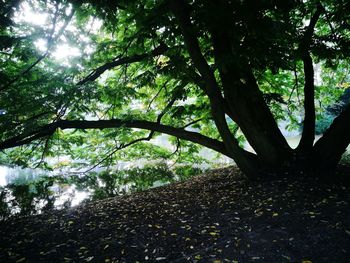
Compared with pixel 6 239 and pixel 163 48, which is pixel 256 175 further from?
pixel 6 239

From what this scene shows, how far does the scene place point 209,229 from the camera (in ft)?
13.3

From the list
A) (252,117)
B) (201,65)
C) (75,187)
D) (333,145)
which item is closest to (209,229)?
(201,65)

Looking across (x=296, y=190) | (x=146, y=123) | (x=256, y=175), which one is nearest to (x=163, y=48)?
(x=146, y=123)

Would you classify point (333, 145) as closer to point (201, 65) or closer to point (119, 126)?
point (201, 65)

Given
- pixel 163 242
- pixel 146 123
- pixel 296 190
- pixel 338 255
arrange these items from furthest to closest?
1. pixel 146 123
2. pixel 296 190
3. pixel 163 242
4. pixel 338 255

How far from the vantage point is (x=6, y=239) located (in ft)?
15.1

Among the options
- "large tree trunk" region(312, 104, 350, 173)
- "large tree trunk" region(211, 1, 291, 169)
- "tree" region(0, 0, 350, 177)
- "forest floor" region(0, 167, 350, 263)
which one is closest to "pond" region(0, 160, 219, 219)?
"forest floor" region(0, 167, 350, 263)

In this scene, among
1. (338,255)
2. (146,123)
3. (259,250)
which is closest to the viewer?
(338,255)

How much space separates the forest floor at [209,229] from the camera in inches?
132

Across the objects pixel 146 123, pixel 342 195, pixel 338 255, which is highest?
pixel 146 123

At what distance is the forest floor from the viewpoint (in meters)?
3.36

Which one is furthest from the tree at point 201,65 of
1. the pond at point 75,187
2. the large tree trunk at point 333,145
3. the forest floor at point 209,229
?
the pond at point 75,187

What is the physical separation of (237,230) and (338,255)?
48.9 inches

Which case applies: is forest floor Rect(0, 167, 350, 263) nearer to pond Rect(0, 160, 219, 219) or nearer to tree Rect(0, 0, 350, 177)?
tree Rect(0, 0, 350, 177)
